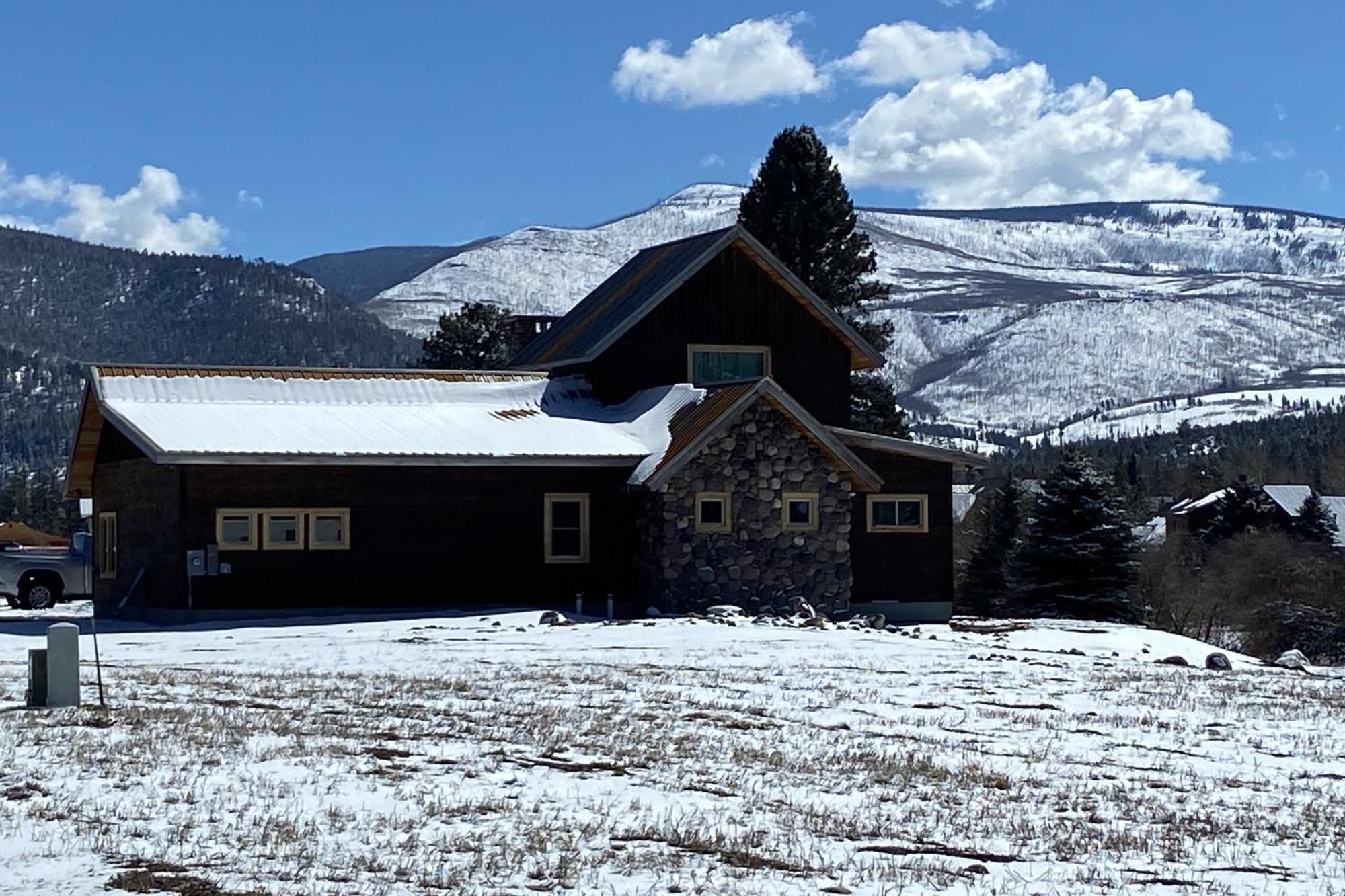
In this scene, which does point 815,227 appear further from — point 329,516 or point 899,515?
point 329,516

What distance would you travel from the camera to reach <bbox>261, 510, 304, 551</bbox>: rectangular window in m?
33.2

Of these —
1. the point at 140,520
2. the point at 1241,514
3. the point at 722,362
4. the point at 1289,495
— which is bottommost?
the point at 140,520

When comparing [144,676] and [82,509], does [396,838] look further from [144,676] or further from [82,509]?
[82,509]

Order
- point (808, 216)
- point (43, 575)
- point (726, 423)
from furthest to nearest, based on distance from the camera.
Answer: point (808, 216) < point (43, 575) < point (726, 423)

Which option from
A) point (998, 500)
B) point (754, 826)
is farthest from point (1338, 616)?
point (754, 826)

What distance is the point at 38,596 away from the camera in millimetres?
Answer: 41906

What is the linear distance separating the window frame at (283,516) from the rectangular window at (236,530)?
6.0 inches

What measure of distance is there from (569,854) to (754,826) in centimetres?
158

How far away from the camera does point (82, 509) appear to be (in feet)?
154

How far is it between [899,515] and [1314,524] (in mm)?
62993

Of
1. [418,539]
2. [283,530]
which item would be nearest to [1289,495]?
[418,539]

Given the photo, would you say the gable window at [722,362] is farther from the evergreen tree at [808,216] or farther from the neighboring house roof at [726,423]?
the evergreen tree at [808,216]

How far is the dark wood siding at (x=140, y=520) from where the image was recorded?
33.1 m

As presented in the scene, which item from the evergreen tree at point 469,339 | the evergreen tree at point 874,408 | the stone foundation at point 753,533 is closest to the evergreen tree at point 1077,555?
the evergreen tree at point 874,408
